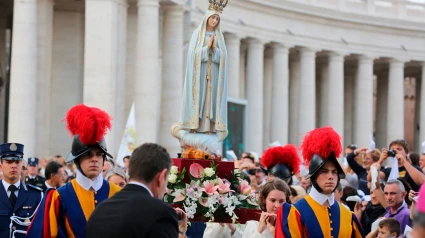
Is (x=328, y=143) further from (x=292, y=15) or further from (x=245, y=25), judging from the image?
(x=292, y=15)

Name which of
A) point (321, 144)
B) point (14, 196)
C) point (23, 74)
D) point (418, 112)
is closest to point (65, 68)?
point (23, 74)

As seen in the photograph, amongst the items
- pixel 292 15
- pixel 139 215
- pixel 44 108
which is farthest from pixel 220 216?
pixel 292 15

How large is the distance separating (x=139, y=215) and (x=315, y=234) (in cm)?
398

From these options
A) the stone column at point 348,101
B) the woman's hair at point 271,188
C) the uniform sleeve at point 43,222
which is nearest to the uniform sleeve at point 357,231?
the woman's hair at point 271,188

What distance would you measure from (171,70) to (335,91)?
30.1 metres

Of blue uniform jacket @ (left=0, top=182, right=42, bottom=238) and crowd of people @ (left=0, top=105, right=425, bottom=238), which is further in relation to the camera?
blue uniform jacket @ (left=0, top=182, right=42, bottom=238)

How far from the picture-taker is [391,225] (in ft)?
50.1

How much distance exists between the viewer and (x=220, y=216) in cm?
1703

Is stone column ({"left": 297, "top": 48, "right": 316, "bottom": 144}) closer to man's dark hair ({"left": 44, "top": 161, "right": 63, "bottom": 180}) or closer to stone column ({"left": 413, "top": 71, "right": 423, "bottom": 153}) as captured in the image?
stone column ({"left": 413, "top": 71, "right": 423, "bottom": 153})

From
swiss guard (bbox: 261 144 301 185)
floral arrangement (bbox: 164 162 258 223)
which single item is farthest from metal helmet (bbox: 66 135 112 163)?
swiss guard (bbox: 261 144 301 185)

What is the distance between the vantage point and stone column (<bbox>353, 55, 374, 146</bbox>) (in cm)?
8900

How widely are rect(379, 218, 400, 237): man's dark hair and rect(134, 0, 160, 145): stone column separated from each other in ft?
130

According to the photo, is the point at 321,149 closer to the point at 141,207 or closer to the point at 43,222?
the point at 43,222

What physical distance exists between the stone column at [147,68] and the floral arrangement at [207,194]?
37259mm
